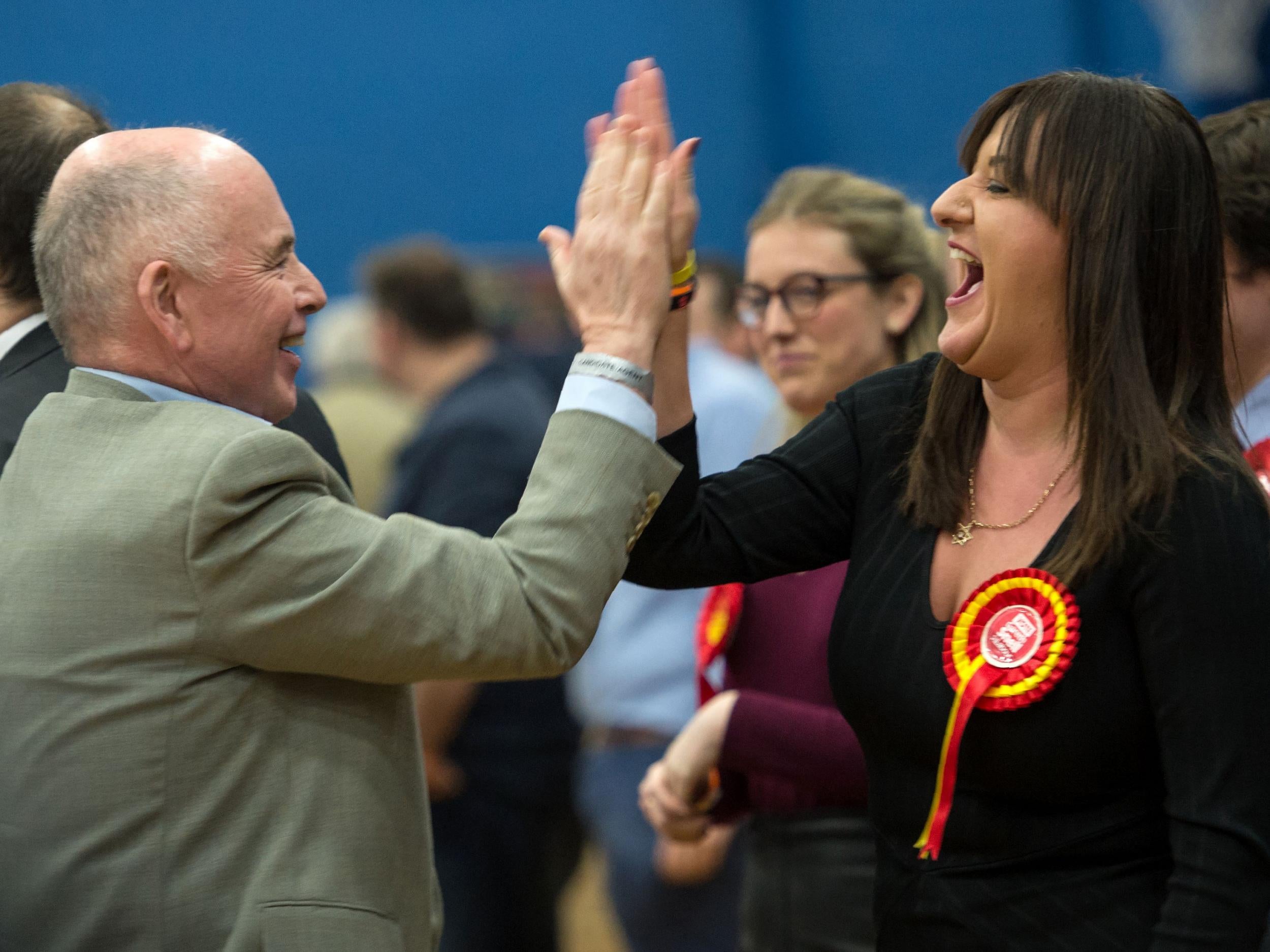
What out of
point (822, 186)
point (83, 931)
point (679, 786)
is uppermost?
point (822, 186)

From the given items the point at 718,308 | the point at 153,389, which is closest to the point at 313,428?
the point at 153,389

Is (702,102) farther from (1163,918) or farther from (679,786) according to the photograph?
(1163,918)

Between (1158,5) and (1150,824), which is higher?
(1158,5)

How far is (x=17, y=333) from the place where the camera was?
1829mm

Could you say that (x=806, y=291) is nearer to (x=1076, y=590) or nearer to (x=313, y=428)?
(x=313, y=428)

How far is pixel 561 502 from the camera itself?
139 cm

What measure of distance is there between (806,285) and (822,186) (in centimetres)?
18

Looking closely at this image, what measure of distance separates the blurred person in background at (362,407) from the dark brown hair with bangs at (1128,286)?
98.0 inches

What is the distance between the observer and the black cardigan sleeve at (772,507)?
1.55 m

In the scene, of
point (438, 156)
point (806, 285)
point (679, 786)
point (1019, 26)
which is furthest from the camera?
point (438, 156)

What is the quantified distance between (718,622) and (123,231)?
107cm

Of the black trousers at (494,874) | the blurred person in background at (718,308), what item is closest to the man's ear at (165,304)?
the black trousers at (494,874)

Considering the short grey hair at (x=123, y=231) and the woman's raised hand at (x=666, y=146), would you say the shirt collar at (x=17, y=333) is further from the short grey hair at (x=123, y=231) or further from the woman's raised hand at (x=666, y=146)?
the woman's raised hand at (x=666, y=146)

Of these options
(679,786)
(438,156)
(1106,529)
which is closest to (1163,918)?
(1106,529)
